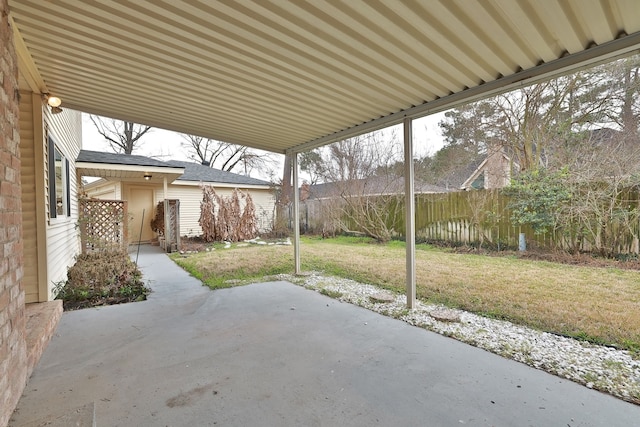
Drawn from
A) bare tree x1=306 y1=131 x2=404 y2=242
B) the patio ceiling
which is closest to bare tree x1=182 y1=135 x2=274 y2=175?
bare tree x1=306 y1=131 x2=404 y2=242

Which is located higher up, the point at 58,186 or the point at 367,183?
the point at 367,183

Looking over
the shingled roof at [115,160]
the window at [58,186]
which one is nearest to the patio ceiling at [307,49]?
the window at [58,186]

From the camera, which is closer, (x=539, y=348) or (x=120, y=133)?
(x=539, y=348)

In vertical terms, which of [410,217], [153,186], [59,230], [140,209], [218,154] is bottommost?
[59,230]

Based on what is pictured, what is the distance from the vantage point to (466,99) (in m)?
3.39

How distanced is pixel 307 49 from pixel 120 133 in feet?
71.5

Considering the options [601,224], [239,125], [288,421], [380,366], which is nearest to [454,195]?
[601,224]

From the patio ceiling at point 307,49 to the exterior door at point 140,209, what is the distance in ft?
27.9

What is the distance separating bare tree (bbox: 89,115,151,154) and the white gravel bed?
2119cm

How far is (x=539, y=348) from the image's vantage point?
275cm

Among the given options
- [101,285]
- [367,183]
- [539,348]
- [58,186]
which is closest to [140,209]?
[58,186]

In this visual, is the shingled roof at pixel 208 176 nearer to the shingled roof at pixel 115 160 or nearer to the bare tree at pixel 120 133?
the shingled roof at pixel 115 160

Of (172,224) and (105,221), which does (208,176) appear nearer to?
(172,224)

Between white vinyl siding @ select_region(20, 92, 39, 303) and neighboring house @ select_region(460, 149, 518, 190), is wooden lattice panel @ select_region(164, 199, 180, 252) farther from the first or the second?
neighboring house @ select_region(460, 149, 518, 190)
